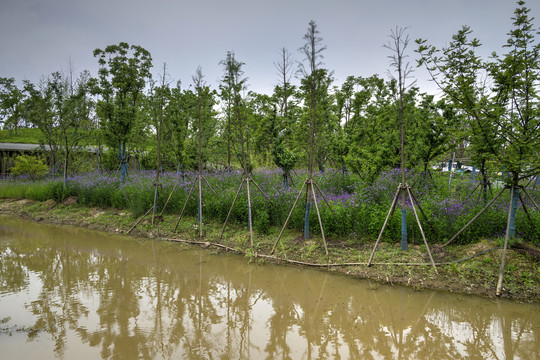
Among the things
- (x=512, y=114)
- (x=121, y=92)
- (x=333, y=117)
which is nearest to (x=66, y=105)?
(x=121, y=92)

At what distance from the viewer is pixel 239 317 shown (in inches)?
213

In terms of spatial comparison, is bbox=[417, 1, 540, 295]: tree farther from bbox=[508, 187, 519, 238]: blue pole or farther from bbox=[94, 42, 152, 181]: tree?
bbox=[94, 42, 152, 181]: tree

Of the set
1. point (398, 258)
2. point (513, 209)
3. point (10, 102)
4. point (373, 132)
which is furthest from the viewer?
point (10, 102)

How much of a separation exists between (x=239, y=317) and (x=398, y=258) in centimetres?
401

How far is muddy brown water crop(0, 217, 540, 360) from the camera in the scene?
14.4 ft

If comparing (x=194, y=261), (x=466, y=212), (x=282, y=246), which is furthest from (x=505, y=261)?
(x=194, y=261)

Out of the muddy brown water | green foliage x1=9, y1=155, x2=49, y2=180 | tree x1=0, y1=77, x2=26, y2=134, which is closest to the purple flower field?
the muddy brown water

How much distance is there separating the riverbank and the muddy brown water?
34 cm

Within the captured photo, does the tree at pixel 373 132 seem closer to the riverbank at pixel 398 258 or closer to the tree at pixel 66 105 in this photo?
the riverbank at pixel 398 258

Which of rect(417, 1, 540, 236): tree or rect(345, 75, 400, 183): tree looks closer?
rect(417, 1, 540, 236): tree

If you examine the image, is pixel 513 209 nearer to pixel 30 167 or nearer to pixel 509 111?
pixel 509 111

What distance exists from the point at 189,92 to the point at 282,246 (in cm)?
1308

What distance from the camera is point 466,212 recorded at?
7996 mm

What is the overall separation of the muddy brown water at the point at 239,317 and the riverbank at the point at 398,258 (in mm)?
339
